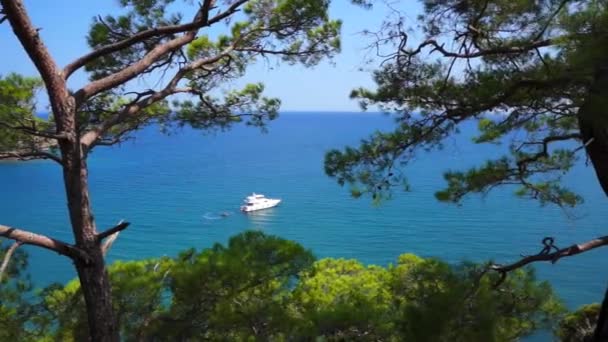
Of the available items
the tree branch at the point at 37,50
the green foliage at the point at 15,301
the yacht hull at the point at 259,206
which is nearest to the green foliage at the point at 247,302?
the green foliage at the point at 15,301

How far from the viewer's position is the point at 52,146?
9.68ft

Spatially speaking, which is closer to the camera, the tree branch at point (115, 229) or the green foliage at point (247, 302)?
the tree branch at point (115, 229)

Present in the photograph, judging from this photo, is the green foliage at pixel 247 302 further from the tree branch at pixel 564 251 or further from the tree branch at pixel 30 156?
the tree branch at pixel 30 156

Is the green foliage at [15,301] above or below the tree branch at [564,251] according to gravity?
below

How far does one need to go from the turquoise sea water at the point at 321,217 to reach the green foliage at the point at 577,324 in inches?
48.7

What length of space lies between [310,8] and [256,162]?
2587 centimetres

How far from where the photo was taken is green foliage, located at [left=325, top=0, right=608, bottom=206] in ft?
6.75

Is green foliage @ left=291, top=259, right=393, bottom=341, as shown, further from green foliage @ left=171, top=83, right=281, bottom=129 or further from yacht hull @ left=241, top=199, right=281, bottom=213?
yacht hull @ left=241, top=199, right=281, bottom=213

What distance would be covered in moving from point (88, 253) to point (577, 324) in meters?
2.62

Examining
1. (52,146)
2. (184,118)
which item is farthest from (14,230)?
(184,118)

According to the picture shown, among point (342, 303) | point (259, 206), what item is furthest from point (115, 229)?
point (259, 206)

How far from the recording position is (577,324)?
10.1ft

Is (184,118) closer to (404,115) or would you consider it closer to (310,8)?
(310,8)

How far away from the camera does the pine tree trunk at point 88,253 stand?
230 cm
